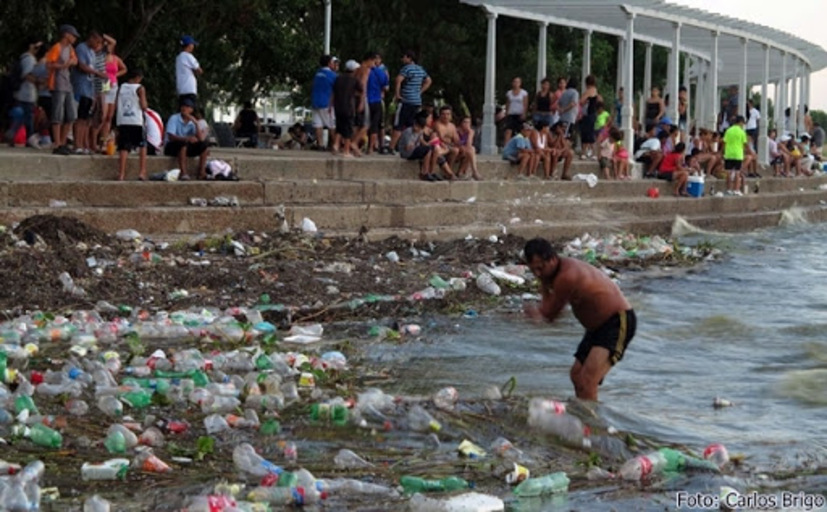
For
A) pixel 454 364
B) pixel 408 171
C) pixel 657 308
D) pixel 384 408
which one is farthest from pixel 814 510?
pixel 408 171

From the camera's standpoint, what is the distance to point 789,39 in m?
33.7

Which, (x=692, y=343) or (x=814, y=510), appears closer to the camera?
(x=814, y=510)

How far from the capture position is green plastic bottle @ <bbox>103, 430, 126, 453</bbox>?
771cm

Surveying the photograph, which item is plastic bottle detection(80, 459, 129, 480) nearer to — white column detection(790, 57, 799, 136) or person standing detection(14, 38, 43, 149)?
person standing detection(14, 38, 43, 149)

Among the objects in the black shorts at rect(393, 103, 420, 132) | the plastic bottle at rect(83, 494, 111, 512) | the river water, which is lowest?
the river water

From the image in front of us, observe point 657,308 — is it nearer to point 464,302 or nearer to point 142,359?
point 464,302

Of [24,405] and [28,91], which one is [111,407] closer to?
[24,405]

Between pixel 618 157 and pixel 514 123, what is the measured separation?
71.5 inches

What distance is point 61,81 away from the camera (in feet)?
53.8

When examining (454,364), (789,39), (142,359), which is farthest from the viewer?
(789,39)

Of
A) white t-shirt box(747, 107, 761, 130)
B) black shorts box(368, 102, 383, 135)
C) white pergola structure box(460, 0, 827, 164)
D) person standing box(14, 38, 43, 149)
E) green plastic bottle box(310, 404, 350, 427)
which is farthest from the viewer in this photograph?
white t-shirt box(747, 107, 761, 130)

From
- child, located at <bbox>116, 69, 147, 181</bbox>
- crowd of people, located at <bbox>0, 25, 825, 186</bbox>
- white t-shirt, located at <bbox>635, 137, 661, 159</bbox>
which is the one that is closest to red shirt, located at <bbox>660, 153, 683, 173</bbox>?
crowd of people, located at <bbox>0, 25, 825, 186</bbox>

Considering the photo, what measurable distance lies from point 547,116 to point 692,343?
430 inches

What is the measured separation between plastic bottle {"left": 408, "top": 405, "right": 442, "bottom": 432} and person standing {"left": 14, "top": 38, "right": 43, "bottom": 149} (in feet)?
31.8
